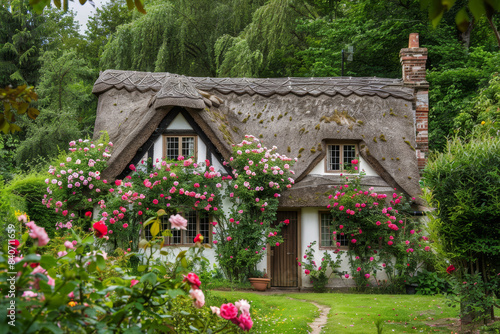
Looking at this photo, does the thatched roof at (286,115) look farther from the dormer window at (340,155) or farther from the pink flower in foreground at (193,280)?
the pink flower in foreground at (193,280)

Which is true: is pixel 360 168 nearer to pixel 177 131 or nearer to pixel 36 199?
pixel 177 131

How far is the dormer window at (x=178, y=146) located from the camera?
14.4 meters

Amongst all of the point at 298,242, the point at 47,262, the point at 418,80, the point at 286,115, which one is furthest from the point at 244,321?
the point at 418,80

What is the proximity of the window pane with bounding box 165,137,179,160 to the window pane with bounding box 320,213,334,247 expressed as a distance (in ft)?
15.2

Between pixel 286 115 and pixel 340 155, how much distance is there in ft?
7.30

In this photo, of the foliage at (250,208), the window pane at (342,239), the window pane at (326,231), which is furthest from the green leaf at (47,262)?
the window pane at (342,239)

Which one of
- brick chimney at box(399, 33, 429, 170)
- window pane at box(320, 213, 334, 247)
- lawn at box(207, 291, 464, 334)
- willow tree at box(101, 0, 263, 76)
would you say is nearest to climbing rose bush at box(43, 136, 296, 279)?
window pane at box(320, 213, 334, 247)

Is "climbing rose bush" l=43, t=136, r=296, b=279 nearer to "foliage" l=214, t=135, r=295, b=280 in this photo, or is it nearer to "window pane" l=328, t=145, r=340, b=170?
"foliage" l=214, t=135, r=295, b=280

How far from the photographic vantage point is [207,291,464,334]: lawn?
8.51m

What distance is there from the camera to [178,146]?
47.5 ft

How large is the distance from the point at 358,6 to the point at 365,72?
11.2 feet

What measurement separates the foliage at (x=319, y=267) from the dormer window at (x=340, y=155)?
7.82 feet

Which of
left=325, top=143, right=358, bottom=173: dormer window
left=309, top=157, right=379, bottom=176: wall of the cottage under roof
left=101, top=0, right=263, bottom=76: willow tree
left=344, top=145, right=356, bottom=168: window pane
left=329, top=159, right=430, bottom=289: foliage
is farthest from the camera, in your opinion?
left=101, top=0, right=263, bottom=76: willow tree

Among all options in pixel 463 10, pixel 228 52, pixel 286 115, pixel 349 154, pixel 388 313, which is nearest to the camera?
pixel 463 10
